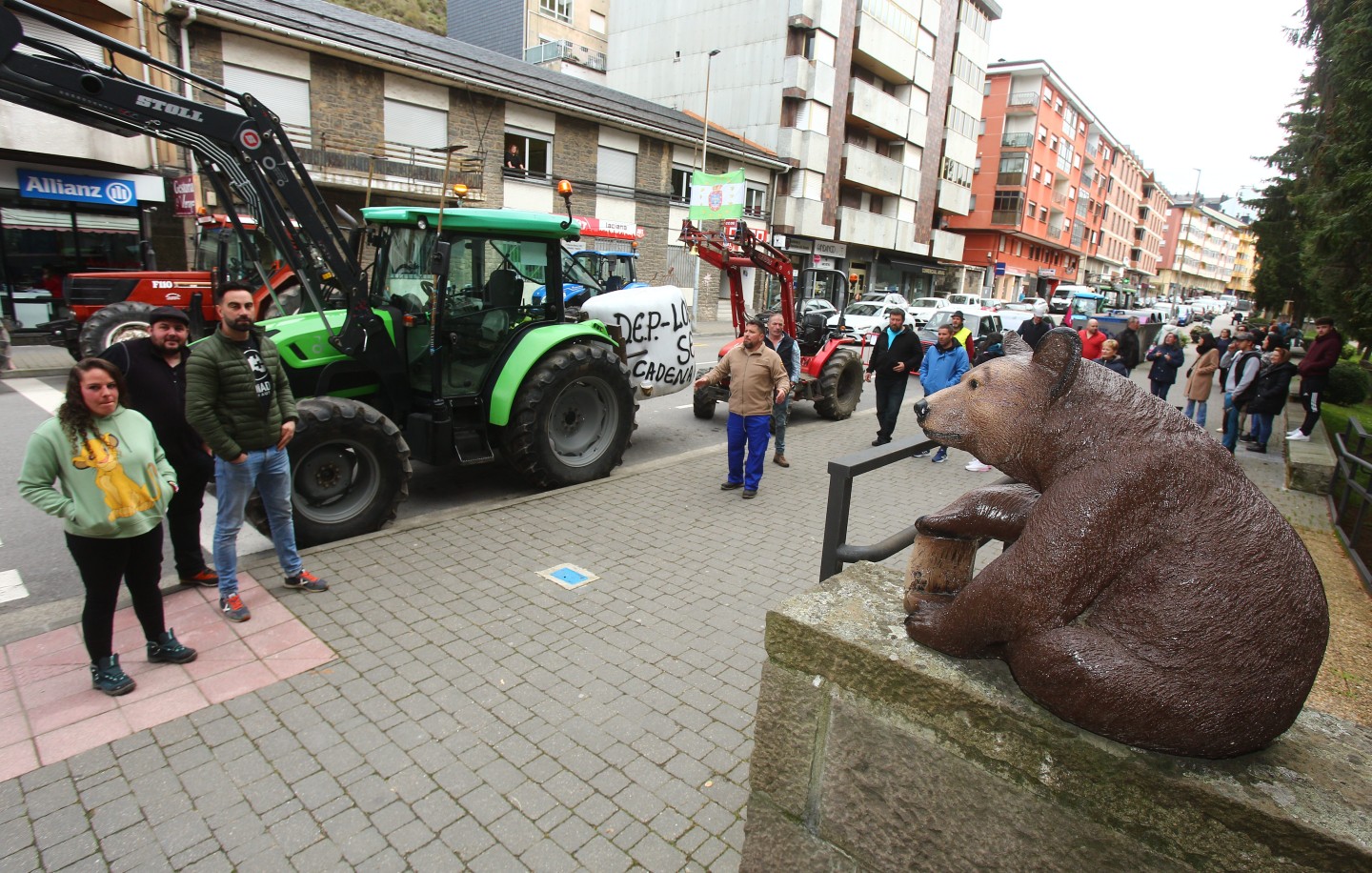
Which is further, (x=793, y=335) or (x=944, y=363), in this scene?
(x=793, y=335)

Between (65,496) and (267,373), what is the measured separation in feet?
4.16

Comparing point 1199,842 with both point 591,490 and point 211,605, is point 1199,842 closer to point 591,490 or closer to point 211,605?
point 211,605

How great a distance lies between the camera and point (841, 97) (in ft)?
104

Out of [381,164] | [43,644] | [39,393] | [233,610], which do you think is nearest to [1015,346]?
[233,610]

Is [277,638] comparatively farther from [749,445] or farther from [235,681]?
[749,445]

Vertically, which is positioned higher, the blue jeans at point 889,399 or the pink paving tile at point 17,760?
the blue jeans at point 889,399

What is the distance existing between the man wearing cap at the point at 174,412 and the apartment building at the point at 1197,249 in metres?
108

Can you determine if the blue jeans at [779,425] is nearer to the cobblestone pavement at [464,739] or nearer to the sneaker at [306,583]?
the cobblestone pavement at [464,739]

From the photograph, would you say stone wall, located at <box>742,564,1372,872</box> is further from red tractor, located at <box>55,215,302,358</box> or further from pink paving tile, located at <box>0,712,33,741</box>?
red tractor, located at <box>55,215,302,358</box>

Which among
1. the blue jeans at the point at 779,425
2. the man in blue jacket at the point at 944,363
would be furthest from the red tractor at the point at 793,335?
Answer: the man in blue jacket at the point at 944,363

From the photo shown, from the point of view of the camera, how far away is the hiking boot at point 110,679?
11.5ft

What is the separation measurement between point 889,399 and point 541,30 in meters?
41.4

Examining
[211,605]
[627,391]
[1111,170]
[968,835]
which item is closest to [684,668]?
[968,835]

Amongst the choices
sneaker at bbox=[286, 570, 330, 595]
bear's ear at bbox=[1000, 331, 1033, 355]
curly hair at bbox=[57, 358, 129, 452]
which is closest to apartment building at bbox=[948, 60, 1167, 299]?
sneaker at bbox=[286, 570, 330, 595]
